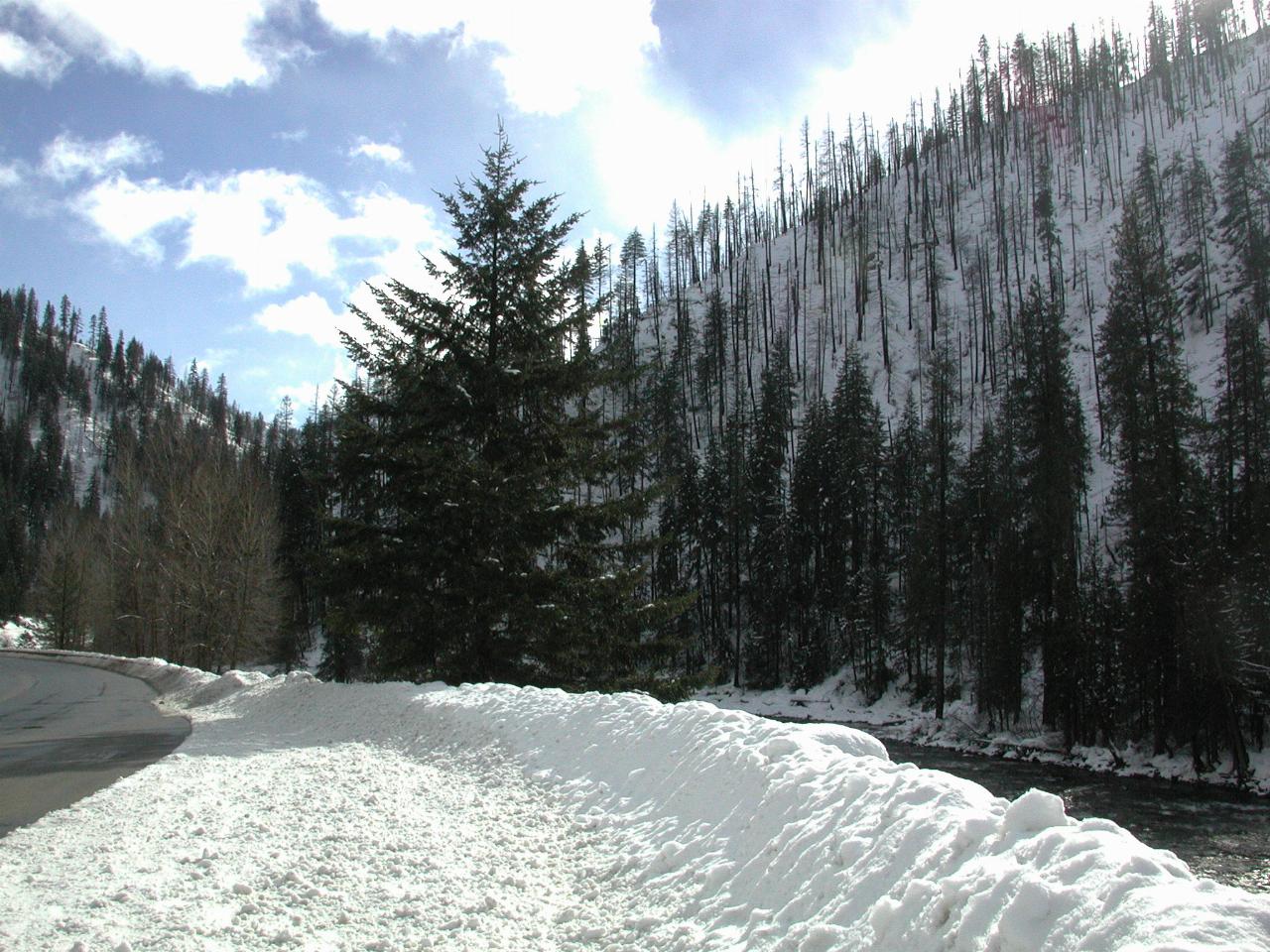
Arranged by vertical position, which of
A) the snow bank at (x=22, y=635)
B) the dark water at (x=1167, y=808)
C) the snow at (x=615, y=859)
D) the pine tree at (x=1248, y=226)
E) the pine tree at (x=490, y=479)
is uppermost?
the pine tree at (x=1248, y=226)

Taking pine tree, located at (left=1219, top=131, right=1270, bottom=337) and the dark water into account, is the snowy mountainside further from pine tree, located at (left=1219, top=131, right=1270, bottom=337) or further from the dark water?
the dark water

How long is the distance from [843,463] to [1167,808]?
98.3 ft

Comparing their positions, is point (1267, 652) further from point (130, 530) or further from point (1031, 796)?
point (130, 530)

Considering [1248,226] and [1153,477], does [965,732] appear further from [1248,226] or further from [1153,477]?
[1248,226]

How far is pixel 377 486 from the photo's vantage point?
17.1 meters

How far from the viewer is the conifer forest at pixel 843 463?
16703 millimetres

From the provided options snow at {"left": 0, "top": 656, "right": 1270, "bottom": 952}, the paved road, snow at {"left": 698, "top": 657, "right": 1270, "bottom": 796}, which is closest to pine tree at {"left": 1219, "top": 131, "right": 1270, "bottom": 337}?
snow at {"left": 698, "top": 657, "right": 1270, "bottom": 796}

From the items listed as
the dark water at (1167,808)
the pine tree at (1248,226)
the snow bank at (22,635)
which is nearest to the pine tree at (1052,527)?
the dark water at (1167,808)

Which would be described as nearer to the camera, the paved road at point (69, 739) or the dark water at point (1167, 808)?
the paved road at point (69, 739)

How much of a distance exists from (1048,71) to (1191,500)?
3969 inches

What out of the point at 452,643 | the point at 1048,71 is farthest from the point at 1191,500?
the point at 1048,71

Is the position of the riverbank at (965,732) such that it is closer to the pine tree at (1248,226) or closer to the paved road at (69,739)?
the paved road at (69,739)


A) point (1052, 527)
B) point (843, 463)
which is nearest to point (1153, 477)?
point (1052, 527)

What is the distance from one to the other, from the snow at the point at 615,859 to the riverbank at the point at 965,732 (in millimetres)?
13154
